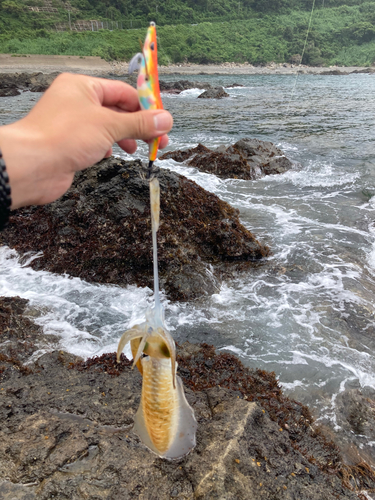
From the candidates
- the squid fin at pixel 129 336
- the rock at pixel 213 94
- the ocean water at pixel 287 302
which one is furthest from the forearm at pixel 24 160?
the rock at pixel 213 94

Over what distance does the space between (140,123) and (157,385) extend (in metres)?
1.68

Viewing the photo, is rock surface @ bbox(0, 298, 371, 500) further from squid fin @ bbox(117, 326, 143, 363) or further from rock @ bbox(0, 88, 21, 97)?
rock @ bbox(0, 88, 21, 97)

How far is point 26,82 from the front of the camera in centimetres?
4162

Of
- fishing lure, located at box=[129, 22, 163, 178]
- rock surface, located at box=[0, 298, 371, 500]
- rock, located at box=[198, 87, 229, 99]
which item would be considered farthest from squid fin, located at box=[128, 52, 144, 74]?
rock, located at box=[198, 87, 229, 99]

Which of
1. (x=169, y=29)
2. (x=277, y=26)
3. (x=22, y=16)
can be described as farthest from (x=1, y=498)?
(x=277, y=26)

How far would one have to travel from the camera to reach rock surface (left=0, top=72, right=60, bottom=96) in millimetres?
38309

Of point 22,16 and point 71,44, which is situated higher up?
point 22,16

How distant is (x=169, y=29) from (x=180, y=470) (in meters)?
116

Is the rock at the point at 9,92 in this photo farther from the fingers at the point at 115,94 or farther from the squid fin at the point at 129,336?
the squid fin at the point at 129,336

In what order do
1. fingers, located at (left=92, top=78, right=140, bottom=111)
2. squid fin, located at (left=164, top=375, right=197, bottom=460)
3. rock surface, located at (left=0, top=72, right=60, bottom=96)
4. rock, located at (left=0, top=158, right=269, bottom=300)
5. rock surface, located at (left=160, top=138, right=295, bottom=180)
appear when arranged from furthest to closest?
rock surface, located at (left=0, top=72, right=60, bottom=96), rock surface, located at (left=160, top=138, right=295, bottom=180), rock, located at (left=0, top=158, right=269, bottom=300), squid fin, located at (left=164, top=375, right=197, bottom=460), fingers, located at (left=92, top=78, right=140, bottom=111)

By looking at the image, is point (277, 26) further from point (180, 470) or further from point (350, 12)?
point (180, 470)

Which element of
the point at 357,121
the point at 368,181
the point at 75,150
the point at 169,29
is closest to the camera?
the point at 75,150

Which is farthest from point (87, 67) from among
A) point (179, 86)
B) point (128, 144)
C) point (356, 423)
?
point (356, 423)

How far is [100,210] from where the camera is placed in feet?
19.7
